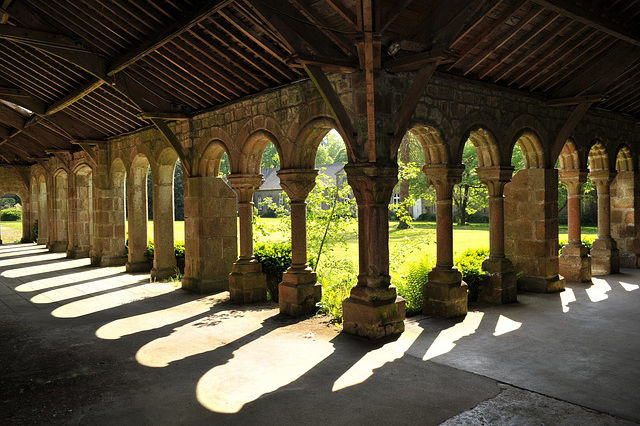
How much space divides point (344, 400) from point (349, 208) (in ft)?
16.1

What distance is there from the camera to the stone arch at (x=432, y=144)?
6.41 m

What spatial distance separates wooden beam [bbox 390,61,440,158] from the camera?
5.02 meters

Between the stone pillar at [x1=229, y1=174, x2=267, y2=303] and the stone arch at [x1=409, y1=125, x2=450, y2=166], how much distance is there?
266 cm

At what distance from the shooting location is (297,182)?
21.8 feet

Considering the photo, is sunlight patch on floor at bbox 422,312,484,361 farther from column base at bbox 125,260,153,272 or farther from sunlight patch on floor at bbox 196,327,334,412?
column base at bbox 125,260,153,272

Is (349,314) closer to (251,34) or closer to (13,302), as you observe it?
(251,34)

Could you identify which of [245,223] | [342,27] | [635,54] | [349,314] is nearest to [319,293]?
[349,314]

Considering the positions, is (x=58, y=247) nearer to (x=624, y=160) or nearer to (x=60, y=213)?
(x=60, y=213)

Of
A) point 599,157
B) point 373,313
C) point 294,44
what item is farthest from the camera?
point 599,157

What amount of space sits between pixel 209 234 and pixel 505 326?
4.99 metres

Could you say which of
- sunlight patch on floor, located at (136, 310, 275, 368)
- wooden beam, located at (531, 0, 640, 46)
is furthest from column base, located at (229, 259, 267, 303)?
wooden beam, located at (531, 0, 640, 46)

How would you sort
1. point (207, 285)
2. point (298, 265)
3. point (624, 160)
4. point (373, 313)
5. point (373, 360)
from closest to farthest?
point (373, 360), point (373, 313), point (298, 265), point (207, 285), point (624, 160)

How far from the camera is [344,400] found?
150 inches

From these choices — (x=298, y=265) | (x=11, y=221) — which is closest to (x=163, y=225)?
(x=298, y=265)
